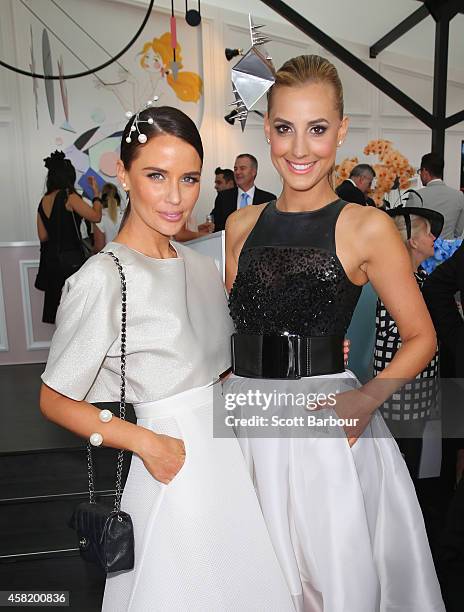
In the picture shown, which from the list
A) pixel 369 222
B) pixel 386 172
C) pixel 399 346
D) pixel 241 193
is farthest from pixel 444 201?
pixel 369 222

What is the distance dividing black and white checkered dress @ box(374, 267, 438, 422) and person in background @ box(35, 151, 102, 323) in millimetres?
2482

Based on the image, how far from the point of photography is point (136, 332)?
108cm

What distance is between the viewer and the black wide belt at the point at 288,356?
48.6 inches

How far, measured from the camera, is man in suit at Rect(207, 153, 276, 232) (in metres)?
4.79

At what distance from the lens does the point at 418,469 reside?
9.21 ft

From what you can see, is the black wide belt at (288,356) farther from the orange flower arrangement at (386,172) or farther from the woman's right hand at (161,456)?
the orange flower arrangement at (386,172)

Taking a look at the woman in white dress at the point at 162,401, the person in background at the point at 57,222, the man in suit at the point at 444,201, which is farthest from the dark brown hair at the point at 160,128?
the man in suit at the point at 444,201

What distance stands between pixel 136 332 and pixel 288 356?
36 centimetres

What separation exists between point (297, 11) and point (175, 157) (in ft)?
22.2

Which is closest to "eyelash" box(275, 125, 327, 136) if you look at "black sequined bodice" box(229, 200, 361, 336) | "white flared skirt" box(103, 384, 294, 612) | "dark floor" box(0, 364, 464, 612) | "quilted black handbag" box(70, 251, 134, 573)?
"black sequined bodice" box(229, 200, 361, 336)

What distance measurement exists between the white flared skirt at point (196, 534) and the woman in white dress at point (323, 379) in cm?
11

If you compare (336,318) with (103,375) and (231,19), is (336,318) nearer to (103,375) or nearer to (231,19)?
(103,375)

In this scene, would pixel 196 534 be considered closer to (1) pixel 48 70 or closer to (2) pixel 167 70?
(1) pixel 48 70

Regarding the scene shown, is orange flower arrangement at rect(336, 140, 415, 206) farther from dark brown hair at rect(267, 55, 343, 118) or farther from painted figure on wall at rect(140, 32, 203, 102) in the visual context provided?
dark brown hair at rect(267, 55, 343, 118)
